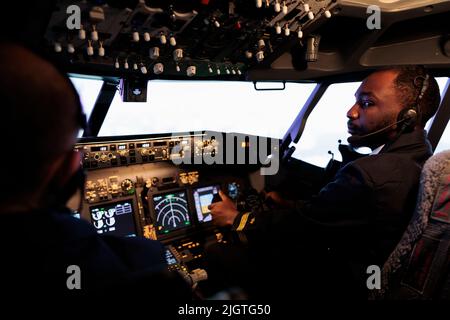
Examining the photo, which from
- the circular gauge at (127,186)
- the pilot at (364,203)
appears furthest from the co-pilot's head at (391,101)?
the circular gauge at (127,186)

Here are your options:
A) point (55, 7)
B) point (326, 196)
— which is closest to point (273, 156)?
point (326, 196)

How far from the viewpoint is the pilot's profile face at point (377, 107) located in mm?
1678

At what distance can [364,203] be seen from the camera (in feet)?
4.88

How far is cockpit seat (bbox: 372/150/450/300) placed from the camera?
120 cm

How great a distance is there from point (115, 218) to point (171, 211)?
1.15 ft

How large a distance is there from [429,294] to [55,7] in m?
1.73

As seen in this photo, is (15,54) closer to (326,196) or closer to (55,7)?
(55,7)

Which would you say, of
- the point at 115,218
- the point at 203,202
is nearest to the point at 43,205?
the point at 115,218

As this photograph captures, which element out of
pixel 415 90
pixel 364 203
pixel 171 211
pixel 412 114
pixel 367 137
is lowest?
pixel 171 211

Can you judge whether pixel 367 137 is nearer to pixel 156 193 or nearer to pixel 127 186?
pixel 156 193

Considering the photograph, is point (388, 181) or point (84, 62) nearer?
point (388, 181)

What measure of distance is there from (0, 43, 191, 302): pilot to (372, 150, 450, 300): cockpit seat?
1046 mm

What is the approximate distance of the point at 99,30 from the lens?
5.00 ft

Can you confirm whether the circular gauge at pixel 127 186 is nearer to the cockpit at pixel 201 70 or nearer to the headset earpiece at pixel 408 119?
the cockpit at pixel 201 70
